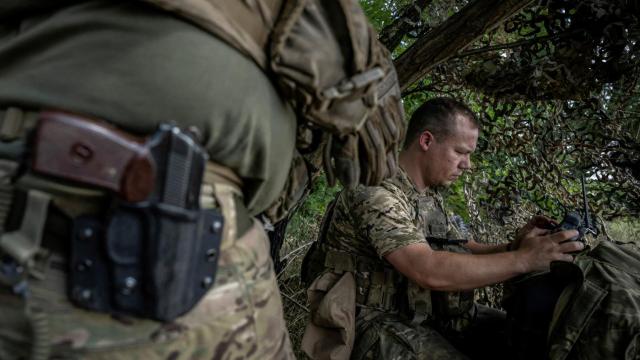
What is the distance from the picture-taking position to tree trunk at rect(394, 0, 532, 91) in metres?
2.56

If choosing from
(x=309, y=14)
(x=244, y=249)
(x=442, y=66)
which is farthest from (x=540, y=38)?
(x=244, y=249)

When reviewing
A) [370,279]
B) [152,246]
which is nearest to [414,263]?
[370,279]

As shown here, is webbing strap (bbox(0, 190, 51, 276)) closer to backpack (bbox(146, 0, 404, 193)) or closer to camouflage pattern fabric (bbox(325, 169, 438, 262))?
backpack (bbox(146, 0, 404, 193))

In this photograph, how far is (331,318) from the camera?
2.54 m

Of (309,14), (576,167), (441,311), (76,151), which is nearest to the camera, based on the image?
(76,151)

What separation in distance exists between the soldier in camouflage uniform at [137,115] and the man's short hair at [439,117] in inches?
78.7

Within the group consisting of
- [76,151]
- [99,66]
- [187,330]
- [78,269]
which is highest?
[99,66]

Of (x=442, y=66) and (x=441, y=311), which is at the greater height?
(x=442, y=66)

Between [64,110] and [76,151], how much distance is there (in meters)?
0.11

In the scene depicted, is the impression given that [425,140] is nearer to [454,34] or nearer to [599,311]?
[454,34]

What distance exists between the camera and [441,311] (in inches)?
108

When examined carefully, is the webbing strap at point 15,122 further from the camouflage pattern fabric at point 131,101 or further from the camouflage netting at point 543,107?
the camouflage netting at point 543,107

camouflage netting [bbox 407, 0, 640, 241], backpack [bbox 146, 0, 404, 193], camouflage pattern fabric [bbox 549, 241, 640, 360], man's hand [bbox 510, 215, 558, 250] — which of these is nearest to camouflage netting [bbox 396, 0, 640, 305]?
camouflage netting [bbox 407, 0, 640, 241]

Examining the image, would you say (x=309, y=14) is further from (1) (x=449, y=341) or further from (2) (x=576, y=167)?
(2) (x=576, y=167)
